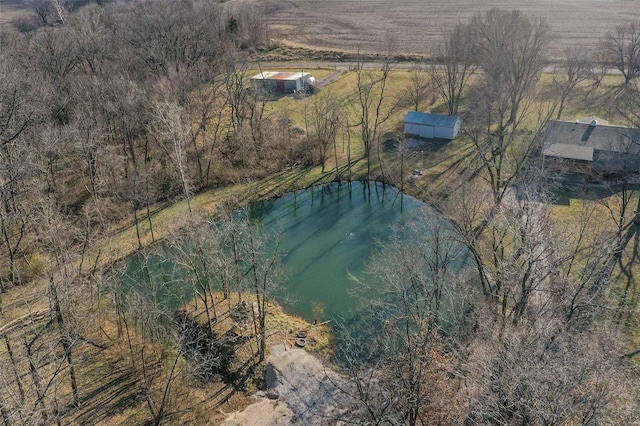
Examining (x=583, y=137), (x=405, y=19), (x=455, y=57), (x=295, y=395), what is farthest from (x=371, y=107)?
(x=405, y=19)

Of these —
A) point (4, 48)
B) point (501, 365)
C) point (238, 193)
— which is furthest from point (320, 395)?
point (4, 48)

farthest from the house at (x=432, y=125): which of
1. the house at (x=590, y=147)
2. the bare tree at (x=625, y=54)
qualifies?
the bare tree at (x=625, y=54)

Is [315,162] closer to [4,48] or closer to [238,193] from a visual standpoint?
[238,193]

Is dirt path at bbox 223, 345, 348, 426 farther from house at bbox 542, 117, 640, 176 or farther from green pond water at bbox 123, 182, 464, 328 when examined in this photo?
house at bbox 542, 117, 640, 176

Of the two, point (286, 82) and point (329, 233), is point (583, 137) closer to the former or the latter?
point (329, 233)

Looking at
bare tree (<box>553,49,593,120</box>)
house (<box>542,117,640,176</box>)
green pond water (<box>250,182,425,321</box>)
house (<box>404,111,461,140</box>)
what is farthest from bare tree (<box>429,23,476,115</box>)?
green pond water (<box>250,182,425,321</box>)

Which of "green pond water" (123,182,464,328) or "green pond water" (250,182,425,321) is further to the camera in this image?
"green pond water" (250,182,425,321)
